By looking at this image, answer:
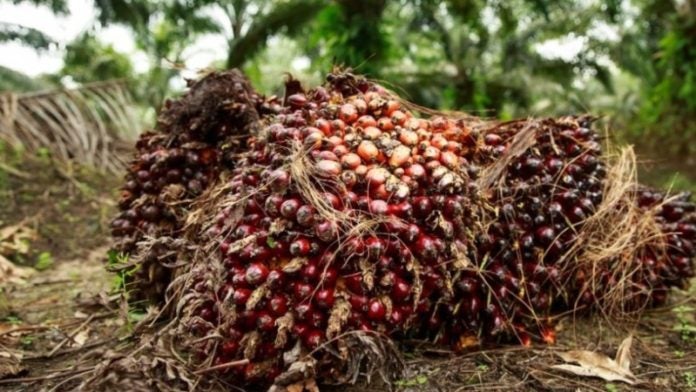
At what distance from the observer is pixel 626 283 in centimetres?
211

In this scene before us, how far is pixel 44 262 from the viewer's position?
2953 millimetres

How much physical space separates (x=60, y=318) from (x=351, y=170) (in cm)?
128

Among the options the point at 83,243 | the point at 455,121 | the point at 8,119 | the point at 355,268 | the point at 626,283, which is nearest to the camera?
the point at 355,268

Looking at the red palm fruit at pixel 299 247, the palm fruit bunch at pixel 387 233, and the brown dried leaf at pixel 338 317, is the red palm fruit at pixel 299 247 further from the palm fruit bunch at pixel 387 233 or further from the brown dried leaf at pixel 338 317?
the brown dried leaf at pixel 338 317

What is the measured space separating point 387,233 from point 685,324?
50.0 inches

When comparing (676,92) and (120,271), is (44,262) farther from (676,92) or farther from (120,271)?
(676,92)

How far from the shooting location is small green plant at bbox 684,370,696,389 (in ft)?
5.30

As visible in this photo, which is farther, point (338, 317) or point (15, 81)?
point (15, 81)

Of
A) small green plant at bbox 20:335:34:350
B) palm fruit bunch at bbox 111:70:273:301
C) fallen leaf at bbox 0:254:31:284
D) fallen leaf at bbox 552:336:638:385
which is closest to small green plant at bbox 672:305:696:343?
fallen leaf at bbox 552:336:638:385

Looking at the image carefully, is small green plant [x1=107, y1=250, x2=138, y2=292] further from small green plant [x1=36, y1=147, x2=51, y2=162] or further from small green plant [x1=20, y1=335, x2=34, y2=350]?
small green plant [x1=36, y1=147, x2=51, y2=162]

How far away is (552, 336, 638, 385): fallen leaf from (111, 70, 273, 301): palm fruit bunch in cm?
124

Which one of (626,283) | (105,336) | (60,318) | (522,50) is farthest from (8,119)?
(522,50)

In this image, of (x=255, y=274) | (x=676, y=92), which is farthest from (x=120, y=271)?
(x=676, y=92)

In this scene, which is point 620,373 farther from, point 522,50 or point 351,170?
point 522,50
